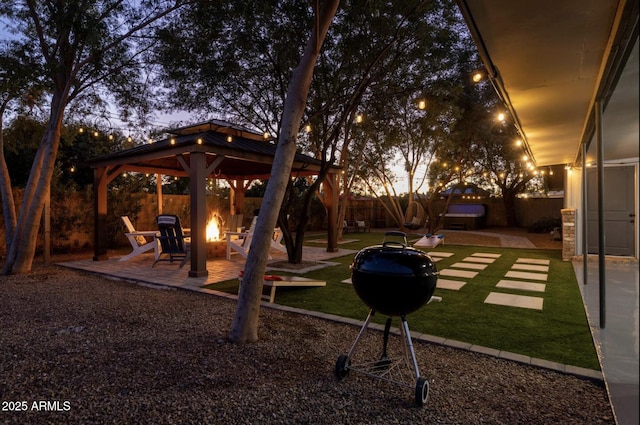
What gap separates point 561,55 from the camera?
2963 mm

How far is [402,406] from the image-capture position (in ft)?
7.41

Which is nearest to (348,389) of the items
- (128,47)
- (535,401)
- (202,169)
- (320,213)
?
(535,401)

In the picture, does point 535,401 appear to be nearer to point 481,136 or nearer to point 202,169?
point 202,169

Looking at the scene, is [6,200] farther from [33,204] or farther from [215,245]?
[215,245]

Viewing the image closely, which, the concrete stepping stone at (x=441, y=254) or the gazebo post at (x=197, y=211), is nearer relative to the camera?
the gazebo post at (x=197, y=211)

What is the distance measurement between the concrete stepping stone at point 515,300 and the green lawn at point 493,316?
10 cm

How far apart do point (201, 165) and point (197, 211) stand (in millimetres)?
836

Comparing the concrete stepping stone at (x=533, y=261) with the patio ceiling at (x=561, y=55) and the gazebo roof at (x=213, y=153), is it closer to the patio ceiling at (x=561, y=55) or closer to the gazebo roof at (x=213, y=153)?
the patio ceiling at (x=561, y=55)

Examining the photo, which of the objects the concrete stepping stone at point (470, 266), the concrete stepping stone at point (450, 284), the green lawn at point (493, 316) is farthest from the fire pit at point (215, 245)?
the concrete stepping stone at point (470, 266)

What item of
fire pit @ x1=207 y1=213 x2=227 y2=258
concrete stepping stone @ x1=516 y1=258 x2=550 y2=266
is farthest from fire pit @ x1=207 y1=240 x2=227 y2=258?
Answer: concrete stepping stone @ x1=516 y1=258 x2=550 y2=266

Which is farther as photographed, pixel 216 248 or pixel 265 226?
pixel 216 248

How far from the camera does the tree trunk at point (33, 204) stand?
6785 mm

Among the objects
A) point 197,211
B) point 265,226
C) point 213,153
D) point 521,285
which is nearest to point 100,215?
point 197,211

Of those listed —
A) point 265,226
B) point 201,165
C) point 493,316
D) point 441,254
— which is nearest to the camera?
point 265,226
